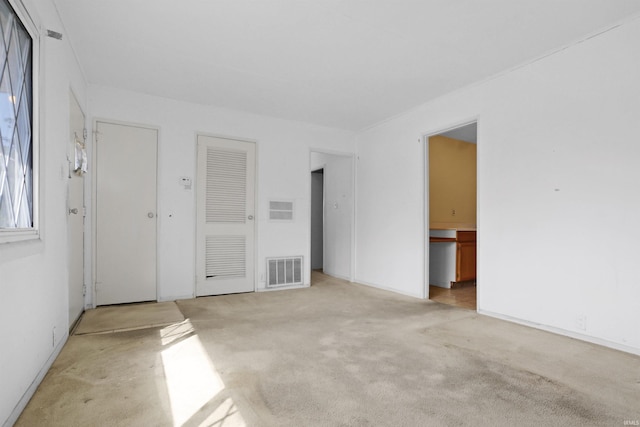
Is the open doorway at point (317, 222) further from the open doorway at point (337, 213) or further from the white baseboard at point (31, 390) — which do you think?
the white baseboard at point (31, 390)

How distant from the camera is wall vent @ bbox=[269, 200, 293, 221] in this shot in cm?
495

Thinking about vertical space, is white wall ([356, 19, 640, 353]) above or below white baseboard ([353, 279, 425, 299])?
above

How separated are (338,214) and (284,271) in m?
1.58

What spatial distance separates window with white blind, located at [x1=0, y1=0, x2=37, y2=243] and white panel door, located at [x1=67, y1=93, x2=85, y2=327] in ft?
3.20

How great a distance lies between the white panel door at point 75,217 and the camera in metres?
2.98

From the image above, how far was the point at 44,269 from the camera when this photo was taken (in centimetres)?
211

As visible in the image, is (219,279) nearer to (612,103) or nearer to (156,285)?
(156,285)

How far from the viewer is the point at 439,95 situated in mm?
4102

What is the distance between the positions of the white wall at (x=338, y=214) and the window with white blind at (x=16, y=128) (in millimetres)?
4306

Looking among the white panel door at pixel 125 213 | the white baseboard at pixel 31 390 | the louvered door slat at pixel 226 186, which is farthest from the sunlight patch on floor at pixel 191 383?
the louvered door slat at pixel 226 186

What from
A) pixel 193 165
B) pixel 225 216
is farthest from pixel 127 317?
pixel 193 165

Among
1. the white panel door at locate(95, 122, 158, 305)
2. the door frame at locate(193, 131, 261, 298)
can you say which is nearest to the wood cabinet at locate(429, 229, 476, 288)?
the door frame at locate(193, 131, 261, 298)

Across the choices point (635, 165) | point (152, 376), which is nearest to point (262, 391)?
point (152, 376)

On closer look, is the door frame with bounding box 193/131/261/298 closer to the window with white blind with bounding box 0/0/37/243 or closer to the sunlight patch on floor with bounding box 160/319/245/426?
the sunlight patch on floor with bounding box 160/319/245/426
